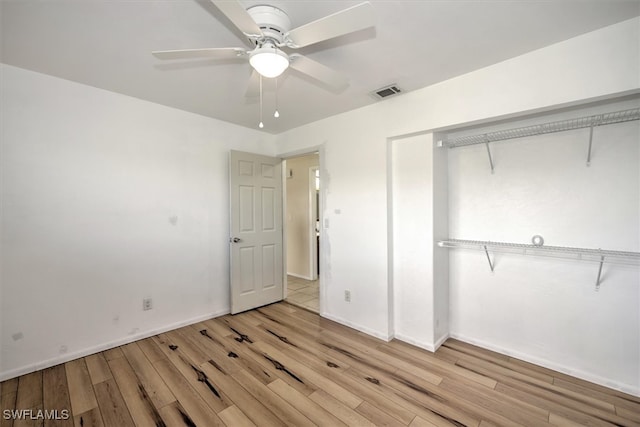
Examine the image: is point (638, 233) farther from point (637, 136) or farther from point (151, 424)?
point (151, 424)

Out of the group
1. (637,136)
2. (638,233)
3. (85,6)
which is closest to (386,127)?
(637,136)

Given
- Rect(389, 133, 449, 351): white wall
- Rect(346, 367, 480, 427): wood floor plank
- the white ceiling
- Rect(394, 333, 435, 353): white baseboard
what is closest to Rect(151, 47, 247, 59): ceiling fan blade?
the white ceiling

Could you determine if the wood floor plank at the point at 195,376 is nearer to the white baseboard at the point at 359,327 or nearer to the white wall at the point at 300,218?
the white baseboard at the point at 359,327

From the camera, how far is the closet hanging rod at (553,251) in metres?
1.90

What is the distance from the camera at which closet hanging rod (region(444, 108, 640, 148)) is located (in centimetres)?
185

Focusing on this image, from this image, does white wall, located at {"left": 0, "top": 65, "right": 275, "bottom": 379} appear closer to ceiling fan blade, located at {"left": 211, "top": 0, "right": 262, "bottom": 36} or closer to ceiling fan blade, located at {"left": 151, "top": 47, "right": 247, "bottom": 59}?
ceiling fan blade, located at {"left": 151, "top": 47, "right": 247, "bottom": 59}

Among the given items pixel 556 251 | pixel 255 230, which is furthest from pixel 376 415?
pixel 255 230

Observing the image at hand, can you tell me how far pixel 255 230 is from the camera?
3.58m

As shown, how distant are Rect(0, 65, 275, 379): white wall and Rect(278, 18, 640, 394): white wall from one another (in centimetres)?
142

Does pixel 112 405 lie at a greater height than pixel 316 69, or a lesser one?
lesser

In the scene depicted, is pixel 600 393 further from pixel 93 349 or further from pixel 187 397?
pixel 93 349

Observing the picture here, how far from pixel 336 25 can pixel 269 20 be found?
0.44m

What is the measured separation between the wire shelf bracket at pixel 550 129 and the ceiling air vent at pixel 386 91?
0.66m

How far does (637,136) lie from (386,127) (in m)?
1.80
